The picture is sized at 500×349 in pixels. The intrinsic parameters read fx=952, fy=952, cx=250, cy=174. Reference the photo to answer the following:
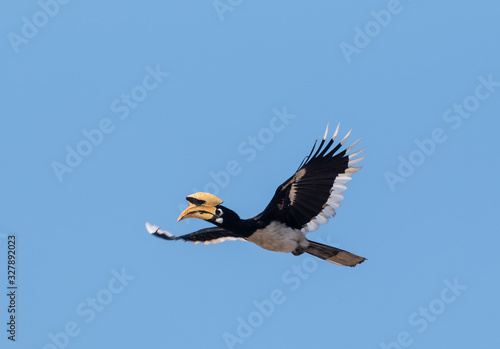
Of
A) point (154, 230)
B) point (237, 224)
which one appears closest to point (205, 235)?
point (154, 230)

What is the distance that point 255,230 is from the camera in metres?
14.9

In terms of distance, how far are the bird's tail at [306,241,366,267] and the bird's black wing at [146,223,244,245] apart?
1.72 m

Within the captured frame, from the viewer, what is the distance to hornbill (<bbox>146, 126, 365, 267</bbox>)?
14484 mm

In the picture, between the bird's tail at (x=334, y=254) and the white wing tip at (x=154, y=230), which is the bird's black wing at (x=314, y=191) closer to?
the bird's tail at (x=334, y=254)

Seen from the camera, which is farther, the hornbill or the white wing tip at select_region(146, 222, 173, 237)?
the white wing tip at select_region(146, 222, 173, 237)

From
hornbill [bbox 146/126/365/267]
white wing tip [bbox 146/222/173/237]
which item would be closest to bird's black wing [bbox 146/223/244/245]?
white wing tip [bbox 146/222/173/237]

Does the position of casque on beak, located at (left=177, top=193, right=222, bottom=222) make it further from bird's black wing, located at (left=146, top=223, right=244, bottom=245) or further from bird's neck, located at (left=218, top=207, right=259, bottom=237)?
bird's black wing, located at (left=146, top=223, right=244, bottom=245)

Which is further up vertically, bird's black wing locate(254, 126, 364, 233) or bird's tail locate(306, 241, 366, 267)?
bird's black wing locate(254, 126, 364, 233)

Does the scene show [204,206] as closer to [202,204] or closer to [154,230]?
[202,204]

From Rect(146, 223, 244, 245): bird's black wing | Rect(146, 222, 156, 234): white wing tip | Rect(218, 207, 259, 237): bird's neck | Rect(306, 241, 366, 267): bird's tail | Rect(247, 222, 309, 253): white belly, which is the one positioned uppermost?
Rect(146, 222, 156, 234): white wing tip

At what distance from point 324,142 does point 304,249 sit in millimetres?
1845

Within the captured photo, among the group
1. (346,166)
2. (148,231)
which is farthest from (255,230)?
(148,231)

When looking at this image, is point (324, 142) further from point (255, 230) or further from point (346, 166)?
point (255, 230)

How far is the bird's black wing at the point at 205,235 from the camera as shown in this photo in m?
16.6
